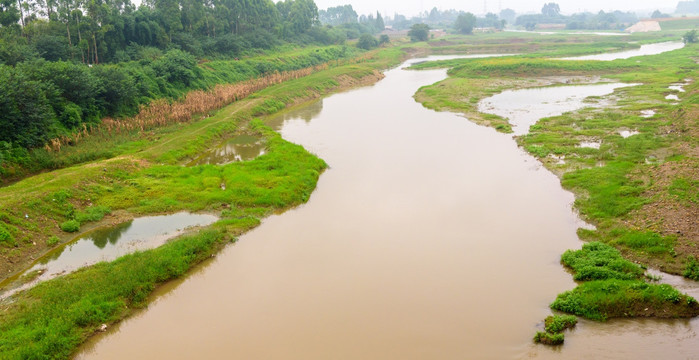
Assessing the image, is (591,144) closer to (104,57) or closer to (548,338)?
(548,338)

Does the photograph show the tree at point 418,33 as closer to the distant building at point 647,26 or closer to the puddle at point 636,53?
the puddle at point 636,53

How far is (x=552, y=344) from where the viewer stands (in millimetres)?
10820

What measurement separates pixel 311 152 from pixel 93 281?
580 inches

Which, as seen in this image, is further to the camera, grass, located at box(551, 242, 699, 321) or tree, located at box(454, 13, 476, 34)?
tree, located at box(454, 13, 476, 34)

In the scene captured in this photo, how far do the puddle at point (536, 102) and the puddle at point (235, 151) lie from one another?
16.1 m

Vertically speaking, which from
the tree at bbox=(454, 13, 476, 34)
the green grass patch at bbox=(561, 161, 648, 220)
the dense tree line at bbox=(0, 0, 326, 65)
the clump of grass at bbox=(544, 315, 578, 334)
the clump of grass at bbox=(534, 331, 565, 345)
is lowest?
the clump of grass at bbox=(534, 331, 565, 345)

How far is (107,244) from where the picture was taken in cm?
1603

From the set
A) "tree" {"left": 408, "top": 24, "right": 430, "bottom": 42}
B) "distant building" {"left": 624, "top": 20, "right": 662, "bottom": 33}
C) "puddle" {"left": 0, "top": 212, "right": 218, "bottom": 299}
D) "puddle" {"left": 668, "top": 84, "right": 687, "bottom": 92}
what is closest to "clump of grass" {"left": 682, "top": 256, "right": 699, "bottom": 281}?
"puddle" {"left": 0, "top": 212, "right": 218, "bottom": 299}

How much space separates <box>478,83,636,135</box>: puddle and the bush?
951 inches

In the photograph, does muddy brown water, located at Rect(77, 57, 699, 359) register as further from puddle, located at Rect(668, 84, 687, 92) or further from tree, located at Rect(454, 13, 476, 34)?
tree, located at Rect(454, 13, 476, 34)

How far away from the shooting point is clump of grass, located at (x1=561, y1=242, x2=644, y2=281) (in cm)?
1300

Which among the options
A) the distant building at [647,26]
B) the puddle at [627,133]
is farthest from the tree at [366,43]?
the distant building at [647,26]

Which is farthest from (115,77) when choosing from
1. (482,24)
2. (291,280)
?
(482,24)

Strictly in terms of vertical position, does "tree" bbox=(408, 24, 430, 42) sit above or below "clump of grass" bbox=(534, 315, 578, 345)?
above
